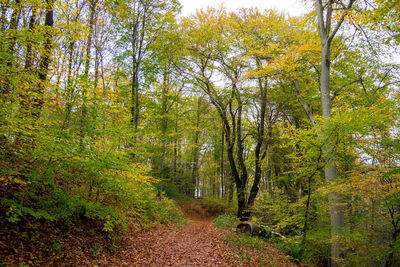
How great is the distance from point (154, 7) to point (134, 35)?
6.72 ft

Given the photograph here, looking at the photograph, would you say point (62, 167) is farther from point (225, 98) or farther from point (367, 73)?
point (367, 73)

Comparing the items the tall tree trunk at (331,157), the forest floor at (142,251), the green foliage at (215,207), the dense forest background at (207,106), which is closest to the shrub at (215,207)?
the green foliage at (215,207)

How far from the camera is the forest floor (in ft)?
13.2

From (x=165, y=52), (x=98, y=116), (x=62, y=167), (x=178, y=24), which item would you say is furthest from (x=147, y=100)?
(x=62, y=167)

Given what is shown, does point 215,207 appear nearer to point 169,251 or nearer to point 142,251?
point 169,251

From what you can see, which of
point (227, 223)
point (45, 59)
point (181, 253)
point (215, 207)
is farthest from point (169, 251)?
point (215, 207)

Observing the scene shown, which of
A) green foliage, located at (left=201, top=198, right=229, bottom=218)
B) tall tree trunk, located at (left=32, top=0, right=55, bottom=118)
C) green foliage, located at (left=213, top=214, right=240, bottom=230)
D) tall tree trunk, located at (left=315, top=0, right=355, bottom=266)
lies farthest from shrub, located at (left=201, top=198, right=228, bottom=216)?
tall tree trunk, located at (left=32, top=0, right=55, bottom=118)

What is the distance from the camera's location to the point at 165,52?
13172mm

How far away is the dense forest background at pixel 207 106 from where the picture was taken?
4445 mm

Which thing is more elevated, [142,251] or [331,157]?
[331,157]

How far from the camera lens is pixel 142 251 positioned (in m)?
6.21

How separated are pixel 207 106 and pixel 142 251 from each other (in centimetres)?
1151

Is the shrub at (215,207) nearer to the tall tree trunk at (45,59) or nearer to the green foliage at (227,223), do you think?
the green foliage at (227,223)

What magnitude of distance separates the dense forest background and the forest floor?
63 centimetres
